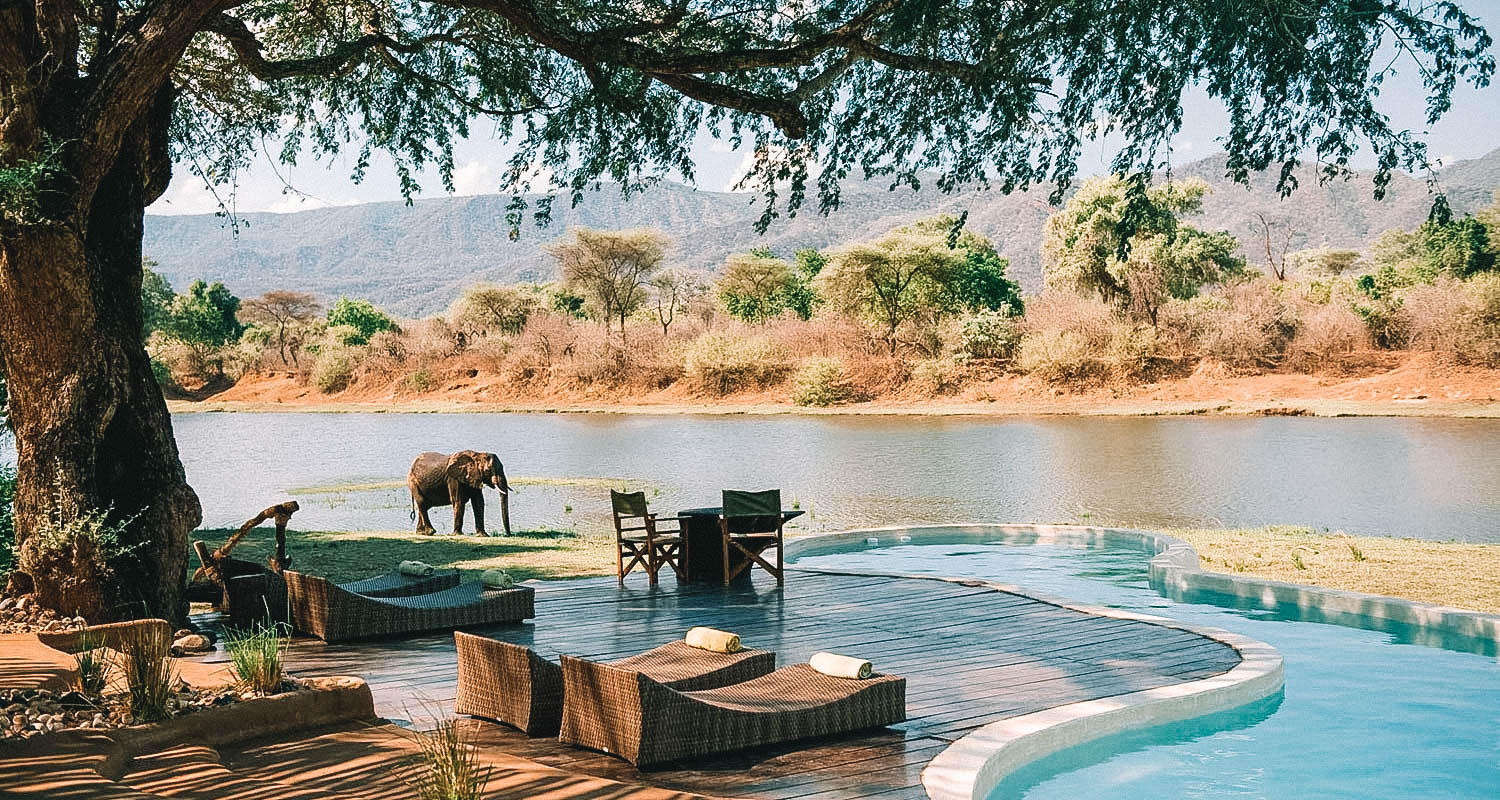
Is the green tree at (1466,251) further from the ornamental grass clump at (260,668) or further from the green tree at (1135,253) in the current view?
the ornamental grass clump at (260,668)

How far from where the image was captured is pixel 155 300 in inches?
2106

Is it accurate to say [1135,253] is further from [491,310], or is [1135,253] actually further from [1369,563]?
[1369,563]

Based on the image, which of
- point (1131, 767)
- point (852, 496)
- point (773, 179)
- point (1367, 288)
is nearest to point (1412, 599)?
point (1131, 767)

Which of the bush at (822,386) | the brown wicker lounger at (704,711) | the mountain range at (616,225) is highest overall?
the mountain range at (616,225)

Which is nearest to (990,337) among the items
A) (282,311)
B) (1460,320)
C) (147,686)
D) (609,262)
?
(1460,320)

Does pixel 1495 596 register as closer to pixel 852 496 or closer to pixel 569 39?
pixel 569 39

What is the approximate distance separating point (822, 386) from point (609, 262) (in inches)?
681

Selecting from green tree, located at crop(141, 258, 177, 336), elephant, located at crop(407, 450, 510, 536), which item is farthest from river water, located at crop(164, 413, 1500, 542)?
green tree, located at crop(141, 258, 177, 336)

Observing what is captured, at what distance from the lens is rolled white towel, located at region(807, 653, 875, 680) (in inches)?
170

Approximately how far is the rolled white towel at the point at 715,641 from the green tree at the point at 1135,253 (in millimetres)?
31248

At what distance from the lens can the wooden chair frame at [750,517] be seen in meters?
7.42

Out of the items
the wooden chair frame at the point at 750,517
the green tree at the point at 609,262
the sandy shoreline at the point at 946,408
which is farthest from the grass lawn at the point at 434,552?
the green tree at the point at 609,262

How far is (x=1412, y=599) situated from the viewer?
7.18 meters

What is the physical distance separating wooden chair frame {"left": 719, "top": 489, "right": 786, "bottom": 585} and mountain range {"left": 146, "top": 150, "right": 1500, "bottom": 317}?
7103cm
